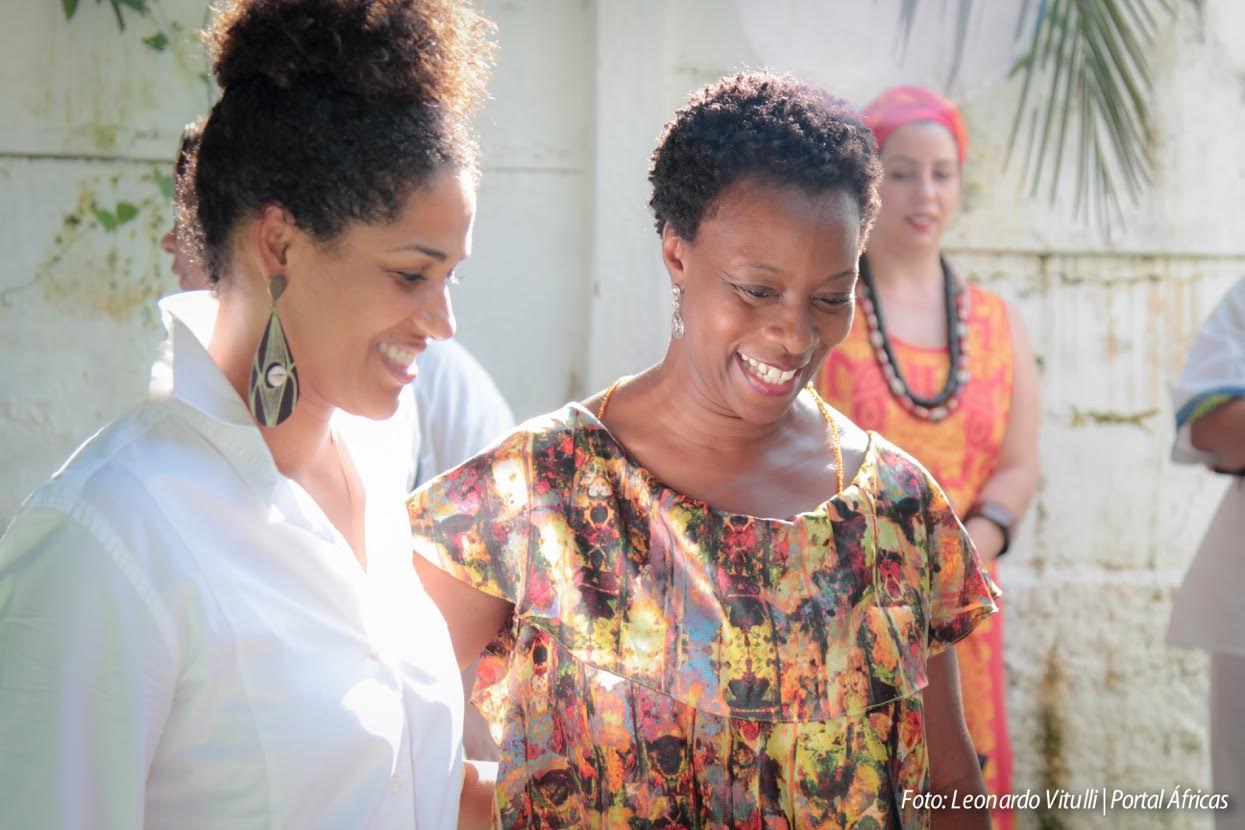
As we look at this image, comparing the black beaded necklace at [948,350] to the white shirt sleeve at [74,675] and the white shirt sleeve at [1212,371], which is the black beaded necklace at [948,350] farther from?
the white shirt sleeve at [74,675]

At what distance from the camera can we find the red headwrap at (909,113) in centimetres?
370

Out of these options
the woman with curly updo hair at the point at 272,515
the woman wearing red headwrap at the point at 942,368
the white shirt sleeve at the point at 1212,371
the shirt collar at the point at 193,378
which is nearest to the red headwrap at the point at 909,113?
the woman wearing red headwrap at the point at 942,368

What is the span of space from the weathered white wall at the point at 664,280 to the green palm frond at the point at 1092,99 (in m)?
0.08

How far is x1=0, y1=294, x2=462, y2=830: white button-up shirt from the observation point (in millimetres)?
1356

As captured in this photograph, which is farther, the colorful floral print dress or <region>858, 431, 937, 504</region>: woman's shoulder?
<region>858, 431, 937, 504</region>: woman's shoulder

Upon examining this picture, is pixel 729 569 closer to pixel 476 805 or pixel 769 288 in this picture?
pixel 769 288

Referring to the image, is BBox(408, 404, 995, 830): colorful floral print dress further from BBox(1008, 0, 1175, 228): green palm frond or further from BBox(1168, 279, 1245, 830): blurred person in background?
BBox(1008, 0, 1175, 228): green palm frond

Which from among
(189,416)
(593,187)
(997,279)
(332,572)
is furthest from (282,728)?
(997,279)

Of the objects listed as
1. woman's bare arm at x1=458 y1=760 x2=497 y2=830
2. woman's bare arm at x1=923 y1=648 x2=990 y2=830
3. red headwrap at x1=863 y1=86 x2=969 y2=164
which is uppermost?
red headwrap at x1=863 y1=86 x2=969 y2=164

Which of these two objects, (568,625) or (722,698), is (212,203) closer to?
(568,625)

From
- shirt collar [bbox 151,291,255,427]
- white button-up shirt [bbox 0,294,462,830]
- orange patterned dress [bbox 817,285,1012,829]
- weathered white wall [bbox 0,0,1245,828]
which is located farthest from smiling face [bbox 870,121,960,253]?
shirt collar [bbox 151,291,255,427]

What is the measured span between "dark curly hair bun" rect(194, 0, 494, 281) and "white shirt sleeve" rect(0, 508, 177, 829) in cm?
A: 50

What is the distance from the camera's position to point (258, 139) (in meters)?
1.67

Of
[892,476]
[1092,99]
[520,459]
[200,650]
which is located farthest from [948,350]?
[200,650]
